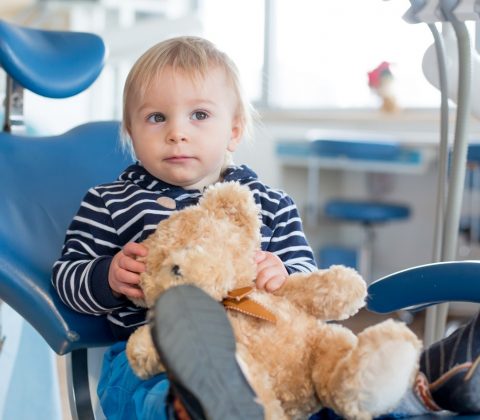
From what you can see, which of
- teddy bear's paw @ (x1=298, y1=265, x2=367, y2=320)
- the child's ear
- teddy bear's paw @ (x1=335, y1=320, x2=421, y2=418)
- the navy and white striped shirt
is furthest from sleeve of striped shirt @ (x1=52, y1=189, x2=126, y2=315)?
teddy bear's paw @ (x1=335, y1=320, x2=421, y2=418)

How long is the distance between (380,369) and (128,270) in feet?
1.34

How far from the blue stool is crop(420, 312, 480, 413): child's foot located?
3071 millimetres

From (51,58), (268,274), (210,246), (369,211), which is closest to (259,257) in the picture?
(268,274)

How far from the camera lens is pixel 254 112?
1.46 metres

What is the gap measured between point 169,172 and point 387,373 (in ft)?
1.80

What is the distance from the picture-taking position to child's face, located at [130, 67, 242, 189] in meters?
1.28

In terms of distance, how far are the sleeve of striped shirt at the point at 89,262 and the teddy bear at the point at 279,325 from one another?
191mm

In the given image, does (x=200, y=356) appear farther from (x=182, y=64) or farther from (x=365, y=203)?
(x=365, y=203)

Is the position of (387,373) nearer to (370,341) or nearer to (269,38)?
(370,341)

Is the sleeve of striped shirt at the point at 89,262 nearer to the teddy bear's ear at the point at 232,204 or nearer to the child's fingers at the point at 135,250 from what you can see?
the child's fingers at the point at 135,250

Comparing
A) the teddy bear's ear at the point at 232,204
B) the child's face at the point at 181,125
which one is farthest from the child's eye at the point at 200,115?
the teddy bear's ear at the point at 232,204

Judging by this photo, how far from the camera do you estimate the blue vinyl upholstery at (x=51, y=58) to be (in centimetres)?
165

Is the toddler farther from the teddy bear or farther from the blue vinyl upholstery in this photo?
the blue vinyl upholstery

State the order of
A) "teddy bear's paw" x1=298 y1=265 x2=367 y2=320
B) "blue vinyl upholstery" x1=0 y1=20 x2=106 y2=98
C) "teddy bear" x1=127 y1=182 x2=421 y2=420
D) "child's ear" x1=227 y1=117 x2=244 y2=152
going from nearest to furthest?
"teddy bear" x1=127 y1=182 x2=421 y2=420
"teddy bear's paw" x1=298 y1=265 x2=367 y2=320
"child's ear" x1=227 y1=117 x2=244 y2=152
"blue vinyl upholstery" x1=0 y1=20 x2=106 y2=98
